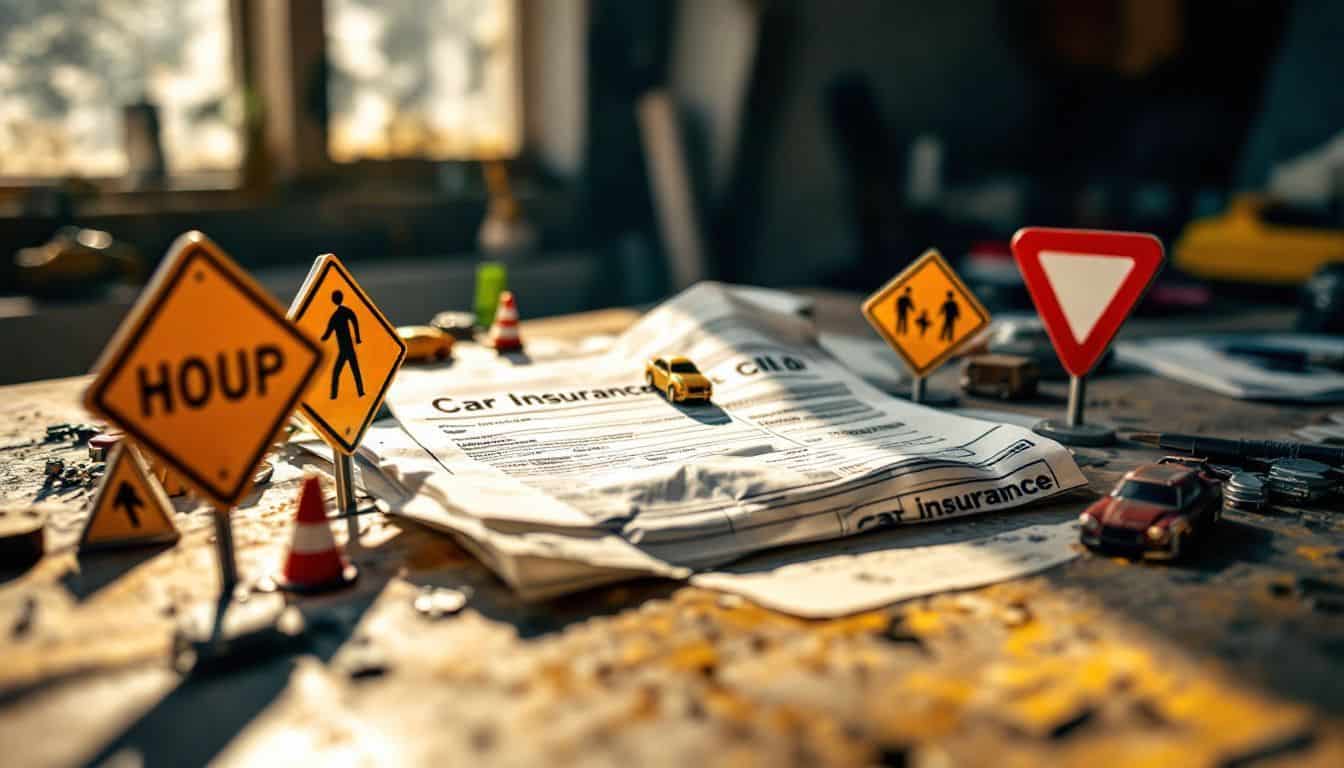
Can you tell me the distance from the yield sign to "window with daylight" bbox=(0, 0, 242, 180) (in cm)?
276

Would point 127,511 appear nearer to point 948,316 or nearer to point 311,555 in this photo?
point 311,555

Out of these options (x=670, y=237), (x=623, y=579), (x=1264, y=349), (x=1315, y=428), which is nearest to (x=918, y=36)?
(x=670, y=237)

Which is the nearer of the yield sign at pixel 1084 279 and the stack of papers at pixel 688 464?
the stack of papers at pixel 688 464

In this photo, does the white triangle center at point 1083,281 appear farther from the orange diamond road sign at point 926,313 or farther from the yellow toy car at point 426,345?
the yellow toy car at point 426,345

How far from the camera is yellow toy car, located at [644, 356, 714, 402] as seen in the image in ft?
4.96

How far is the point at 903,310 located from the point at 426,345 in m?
0.80

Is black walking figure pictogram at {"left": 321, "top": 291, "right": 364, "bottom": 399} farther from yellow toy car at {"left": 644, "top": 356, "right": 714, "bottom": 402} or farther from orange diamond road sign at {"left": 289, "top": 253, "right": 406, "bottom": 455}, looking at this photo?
yellow toy car at {"left": 644, "top": 356, "right": 714, "bottom": 402}

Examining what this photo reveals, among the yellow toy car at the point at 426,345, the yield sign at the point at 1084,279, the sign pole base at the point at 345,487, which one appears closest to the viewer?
the sign pole base at the point at 345,487

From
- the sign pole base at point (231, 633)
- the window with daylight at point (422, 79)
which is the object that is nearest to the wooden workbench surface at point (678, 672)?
the sign pole base at point (231, 633)

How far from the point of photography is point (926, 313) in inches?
61.2

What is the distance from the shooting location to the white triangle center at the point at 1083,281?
55.2 inches

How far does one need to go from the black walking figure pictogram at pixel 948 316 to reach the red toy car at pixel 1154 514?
0.46 metres

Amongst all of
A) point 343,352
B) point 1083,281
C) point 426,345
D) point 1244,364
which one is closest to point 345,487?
point 343,352

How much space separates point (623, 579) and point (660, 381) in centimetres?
62
